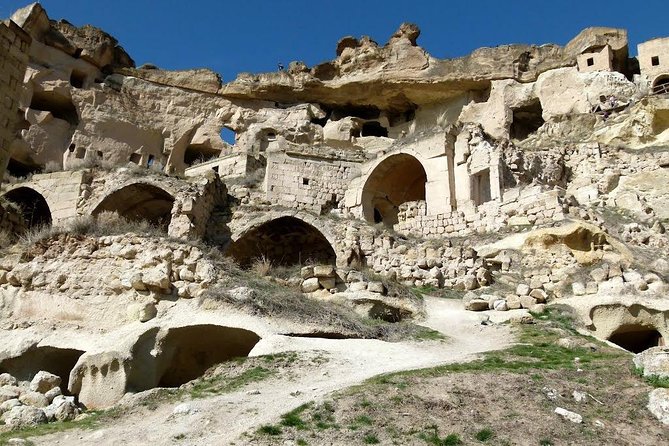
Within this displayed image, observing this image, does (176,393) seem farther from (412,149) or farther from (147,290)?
(412,149)

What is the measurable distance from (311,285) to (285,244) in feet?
24.9

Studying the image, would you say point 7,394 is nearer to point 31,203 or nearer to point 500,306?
point 500,306

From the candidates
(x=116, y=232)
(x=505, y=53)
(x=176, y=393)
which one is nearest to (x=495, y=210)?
(x=116, y=232)

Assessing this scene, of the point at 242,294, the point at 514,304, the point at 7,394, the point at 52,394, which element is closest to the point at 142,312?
the point at 242,294

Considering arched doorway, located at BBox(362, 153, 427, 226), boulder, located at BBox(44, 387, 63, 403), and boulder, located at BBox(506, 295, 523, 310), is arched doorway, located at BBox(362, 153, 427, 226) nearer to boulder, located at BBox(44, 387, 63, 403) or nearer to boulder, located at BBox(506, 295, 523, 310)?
boulder, located at BBox(506, 295, 523, 310)

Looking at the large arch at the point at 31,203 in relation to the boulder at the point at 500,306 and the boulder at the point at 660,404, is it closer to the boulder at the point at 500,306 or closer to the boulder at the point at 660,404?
the boulder at the point at 500,306

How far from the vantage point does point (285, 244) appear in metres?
21.3

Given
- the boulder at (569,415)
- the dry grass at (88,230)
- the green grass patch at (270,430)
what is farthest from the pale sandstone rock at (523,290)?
the green grass patch at (270,430)

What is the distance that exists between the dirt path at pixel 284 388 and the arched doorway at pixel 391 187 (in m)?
11.0

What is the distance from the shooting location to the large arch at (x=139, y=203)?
21.3 m

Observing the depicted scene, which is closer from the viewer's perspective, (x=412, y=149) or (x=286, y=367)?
(x=286, y=367)

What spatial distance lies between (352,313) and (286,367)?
11.8 ft

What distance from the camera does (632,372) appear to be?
8008mm

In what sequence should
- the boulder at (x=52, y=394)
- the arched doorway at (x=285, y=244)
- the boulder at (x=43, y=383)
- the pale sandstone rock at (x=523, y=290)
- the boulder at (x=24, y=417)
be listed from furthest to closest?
the arched doorway at (x=285, y=244), the pale sandstone rock at (x=523, y=290), the boulder at (x=43, y=383), the boulder at (x=52, y=394), the boulder at (x=24, y=417)
